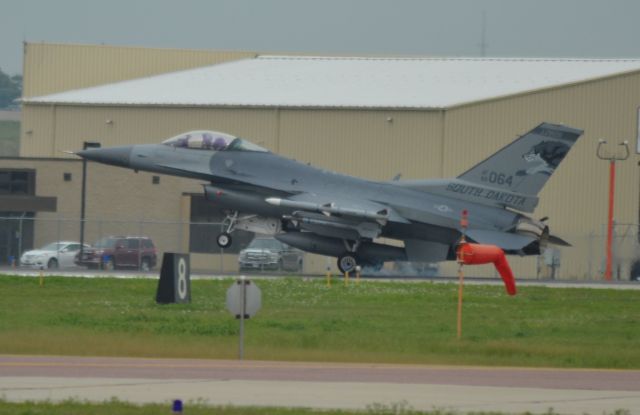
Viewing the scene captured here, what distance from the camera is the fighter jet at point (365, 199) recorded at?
4303 centimetres

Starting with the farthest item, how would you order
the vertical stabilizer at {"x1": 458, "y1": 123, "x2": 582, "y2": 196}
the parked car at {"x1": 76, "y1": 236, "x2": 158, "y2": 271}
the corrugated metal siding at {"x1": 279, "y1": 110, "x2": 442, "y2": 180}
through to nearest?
the corrugated metal siding at {"x1": 279, "y1": 110, "x2": 442, "y2": 180}, the parked car at {"x1": 76, "y1": 236, "x2": 158, "y2": 271}, the vertical stabilizer at {"x1": 458, "y1": 123, "x2": 582, "y2": 196}

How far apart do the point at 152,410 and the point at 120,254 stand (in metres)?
40.2

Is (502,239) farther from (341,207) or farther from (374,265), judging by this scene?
(341,207)

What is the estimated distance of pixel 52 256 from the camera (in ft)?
180

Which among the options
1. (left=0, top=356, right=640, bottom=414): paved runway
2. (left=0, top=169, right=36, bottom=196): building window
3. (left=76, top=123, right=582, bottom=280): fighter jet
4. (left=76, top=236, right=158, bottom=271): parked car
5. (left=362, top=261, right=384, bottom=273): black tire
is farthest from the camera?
(left=0, top=169, right=36, bottom=196): building window

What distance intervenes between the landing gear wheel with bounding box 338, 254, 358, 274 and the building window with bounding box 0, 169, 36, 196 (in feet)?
72.9

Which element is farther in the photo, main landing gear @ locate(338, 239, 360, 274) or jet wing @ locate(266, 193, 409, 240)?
main landing gear @ locate(338, 239, 360, 274)

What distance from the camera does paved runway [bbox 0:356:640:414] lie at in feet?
52.2

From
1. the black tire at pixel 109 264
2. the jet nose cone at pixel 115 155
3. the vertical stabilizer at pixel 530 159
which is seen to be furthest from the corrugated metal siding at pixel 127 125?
the vertical stabilizer at pixel 530 159

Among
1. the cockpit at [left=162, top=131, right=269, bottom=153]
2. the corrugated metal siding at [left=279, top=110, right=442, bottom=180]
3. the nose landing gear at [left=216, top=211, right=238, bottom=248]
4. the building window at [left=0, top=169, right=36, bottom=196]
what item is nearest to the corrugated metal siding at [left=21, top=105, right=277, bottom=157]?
the corrugated metal siding at [left=279, top=110, right=442, bottom=180]

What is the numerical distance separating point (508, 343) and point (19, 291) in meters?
14.9

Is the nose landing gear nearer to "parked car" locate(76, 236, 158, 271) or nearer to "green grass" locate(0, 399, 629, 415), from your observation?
"parked car" locate(76, 236, 158, 271)

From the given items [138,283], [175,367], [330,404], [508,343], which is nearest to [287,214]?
[138,283]

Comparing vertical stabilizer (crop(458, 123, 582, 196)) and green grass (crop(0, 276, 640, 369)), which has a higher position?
vertical stabilizer (crop(458, 123, 582, 196))
